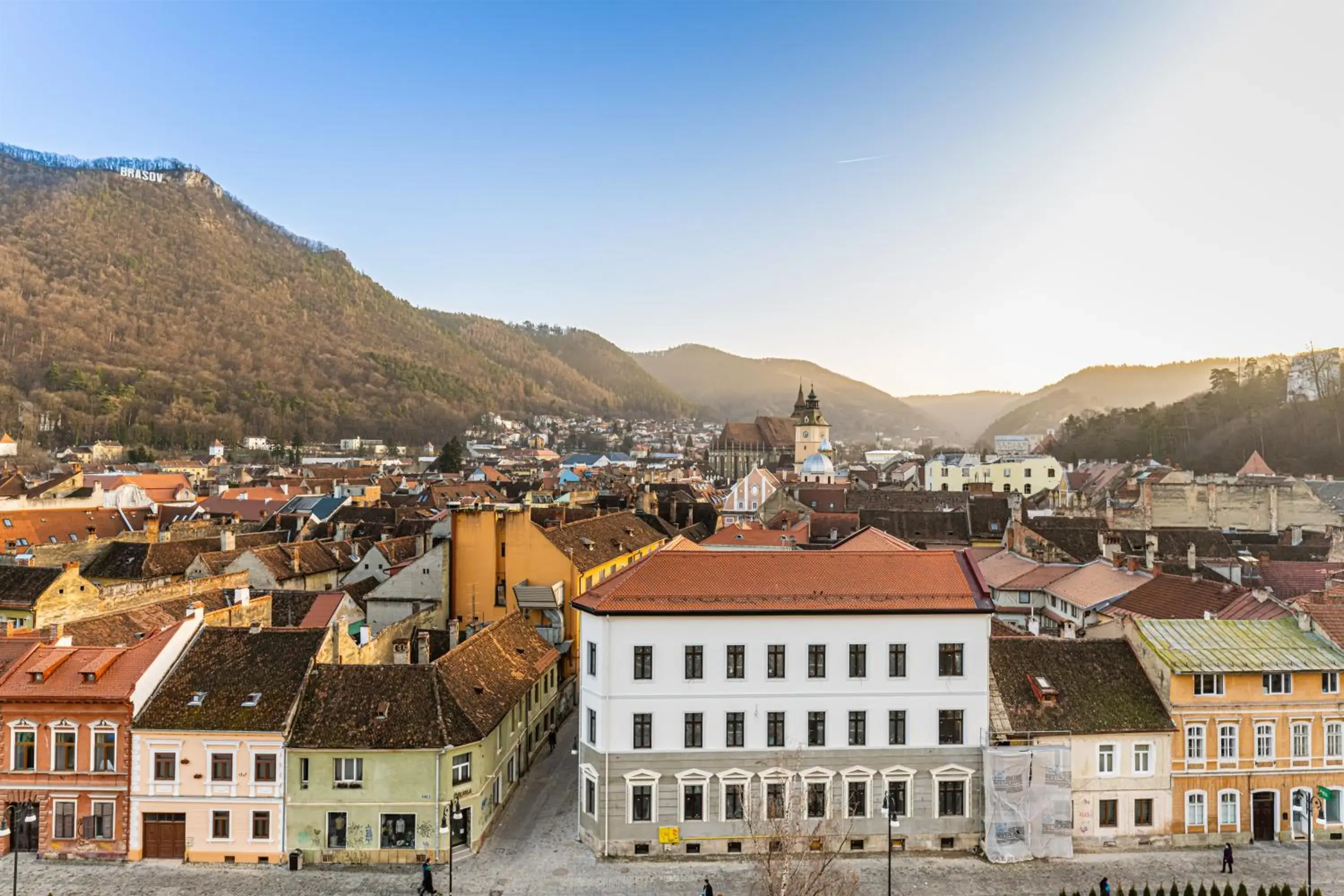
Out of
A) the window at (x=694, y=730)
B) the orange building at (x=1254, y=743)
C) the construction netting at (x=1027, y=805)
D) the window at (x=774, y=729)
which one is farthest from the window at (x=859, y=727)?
the orange building at (x=1254, y=743)

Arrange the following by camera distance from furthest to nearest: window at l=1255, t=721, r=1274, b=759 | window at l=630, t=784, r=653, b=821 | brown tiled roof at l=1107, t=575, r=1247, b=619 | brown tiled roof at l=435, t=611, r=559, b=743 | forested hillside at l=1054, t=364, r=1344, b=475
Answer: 1. forested hillside at l=1054, t=364, r=1344, b=475
2. brown tiled roof at l=1107, t=575, r=1247, b=619
3. brown tiled roof at l=435, t=611, r=559, b=743
4. window at l=1255, t=721, r=1274, b=759
5. window at l=630, t=784, r=653, b=821

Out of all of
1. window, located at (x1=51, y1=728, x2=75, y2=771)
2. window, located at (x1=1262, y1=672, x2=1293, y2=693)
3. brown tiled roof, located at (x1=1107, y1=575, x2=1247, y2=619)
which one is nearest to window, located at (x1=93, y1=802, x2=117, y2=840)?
window, located at (x1=51, y1=728, x2=75, y2=771)

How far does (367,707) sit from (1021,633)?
23922 millimetres

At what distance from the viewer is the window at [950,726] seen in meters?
30.2

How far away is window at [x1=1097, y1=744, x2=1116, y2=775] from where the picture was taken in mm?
30141

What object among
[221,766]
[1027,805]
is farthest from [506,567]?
[1027,805]

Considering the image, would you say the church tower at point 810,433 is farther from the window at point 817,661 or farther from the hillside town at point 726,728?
the window at point 817,661

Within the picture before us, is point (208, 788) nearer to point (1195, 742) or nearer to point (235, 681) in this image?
point (235, 681)

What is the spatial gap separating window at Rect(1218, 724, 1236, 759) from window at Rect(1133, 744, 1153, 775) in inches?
92.3

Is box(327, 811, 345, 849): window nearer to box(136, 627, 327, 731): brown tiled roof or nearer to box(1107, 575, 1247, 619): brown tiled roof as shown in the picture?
box(136, 627, 327, 731): brown tiled roof

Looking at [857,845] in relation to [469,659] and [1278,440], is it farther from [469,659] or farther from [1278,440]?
[1278,440]

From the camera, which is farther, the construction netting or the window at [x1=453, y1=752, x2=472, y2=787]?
the construction netting

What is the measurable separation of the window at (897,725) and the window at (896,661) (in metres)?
1.13

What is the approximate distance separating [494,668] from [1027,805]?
1888cm
